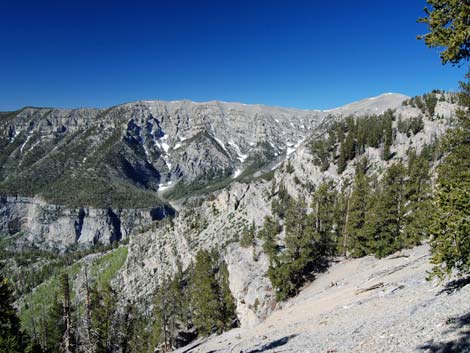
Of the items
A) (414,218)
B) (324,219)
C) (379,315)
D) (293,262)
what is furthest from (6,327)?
(414,218)

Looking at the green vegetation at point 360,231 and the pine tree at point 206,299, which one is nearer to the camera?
the green vegetation at point 360,231

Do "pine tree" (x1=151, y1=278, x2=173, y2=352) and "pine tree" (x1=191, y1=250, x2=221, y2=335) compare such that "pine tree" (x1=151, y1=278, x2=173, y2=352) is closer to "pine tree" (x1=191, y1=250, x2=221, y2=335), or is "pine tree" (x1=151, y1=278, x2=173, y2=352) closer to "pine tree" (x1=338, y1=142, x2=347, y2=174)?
"pine tree" (x1=191, y1=250, x2=221, y2=335)

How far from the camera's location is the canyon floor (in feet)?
41.1

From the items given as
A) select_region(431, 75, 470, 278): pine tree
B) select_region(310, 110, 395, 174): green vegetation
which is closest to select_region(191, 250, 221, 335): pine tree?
select_region(431, 75, 470, 278): pine tree

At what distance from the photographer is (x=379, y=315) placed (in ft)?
60.3

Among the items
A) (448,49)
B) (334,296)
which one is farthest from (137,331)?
(448,49)

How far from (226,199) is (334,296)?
83506 millimetres

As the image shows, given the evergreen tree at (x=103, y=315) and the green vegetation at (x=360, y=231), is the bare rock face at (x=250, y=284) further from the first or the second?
the evergreen tree at (x=103, y=315)

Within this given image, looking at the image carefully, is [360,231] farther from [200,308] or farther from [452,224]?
[452,224]

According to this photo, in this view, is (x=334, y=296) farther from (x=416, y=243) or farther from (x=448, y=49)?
(x=448, y=49)

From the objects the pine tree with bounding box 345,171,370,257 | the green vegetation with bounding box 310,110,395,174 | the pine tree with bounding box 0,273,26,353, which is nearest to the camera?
the pine tree with bounding box 0,273,26,353

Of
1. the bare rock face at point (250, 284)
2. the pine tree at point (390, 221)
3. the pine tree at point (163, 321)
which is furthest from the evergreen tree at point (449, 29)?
the pine tree at point (163, 321)

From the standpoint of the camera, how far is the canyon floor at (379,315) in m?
12.5

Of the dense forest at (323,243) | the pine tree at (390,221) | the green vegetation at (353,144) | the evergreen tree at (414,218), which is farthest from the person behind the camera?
the green vegetation at (353,144)
